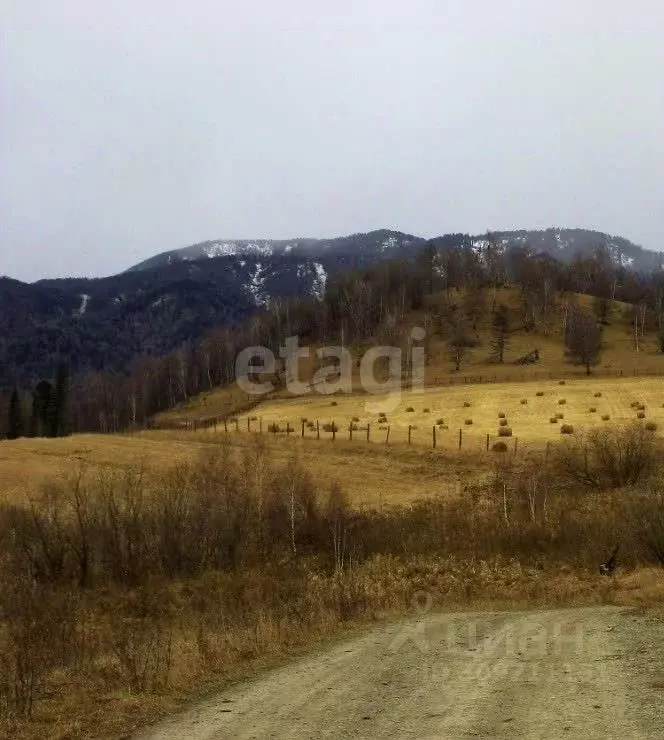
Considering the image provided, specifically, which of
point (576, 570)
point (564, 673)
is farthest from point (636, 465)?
point (564, 673)

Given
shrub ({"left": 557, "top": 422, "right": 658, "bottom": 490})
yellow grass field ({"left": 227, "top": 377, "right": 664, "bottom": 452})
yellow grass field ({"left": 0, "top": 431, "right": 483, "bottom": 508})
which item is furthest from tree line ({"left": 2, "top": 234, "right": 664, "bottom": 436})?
shrub ({"left": 557, "top": 422, "right": 658, "bottom": 490})

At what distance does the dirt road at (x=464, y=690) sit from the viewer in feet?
25.0

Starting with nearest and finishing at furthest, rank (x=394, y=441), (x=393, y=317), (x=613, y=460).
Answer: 1. (x=613, y=460)
2. (x=394, y=441)
3. (x=393, y=317)

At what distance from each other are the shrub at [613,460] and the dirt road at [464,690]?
61.5 ft

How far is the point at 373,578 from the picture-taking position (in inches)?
837

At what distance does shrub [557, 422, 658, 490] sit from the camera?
1155 inches

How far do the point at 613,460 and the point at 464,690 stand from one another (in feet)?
75.3

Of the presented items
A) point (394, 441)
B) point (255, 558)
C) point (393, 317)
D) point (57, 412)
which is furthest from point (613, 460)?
point (57, 412)

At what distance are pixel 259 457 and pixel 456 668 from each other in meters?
23.0

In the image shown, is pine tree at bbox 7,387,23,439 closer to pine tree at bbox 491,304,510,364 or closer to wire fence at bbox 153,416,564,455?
wire fence at bbox 153,416,564,455

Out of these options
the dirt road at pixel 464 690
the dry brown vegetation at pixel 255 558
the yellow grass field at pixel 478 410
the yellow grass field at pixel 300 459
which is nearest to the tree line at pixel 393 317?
the yellow grass field at pixel 478 410

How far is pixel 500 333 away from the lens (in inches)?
3967

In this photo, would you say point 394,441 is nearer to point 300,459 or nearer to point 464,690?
point 300,459

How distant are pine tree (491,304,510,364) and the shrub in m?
58.6
